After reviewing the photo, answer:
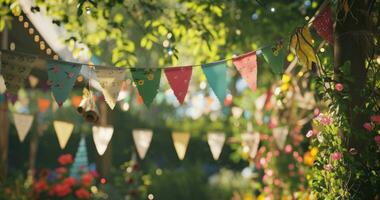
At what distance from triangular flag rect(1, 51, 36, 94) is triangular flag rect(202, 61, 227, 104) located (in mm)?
1670

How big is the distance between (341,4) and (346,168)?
1.31 m

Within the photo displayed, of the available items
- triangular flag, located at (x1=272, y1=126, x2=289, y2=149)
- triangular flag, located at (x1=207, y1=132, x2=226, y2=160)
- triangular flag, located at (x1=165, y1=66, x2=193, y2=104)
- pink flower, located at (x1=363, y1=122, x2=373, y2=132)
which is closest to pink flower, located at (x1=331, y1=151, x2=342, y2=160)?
pink flower, located at (x1=363, y1=122, x2=373, y2=132)

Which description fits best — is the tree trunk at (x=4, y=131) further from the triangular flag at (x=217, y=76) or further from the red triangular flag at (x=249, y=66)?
the red triangular flag at (x=249, y=66)

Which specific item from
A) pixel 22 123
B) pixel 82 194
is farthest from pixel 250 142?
pixel 22 123

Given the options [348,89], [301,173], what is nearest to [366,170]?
[348,89]

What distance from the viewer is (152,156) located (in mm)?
18234

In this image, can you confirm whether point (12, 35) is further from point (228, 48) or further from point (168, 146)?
point (168, 146)

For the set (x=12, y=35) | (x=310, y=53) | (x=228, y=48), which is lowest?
(x=310, y=53)

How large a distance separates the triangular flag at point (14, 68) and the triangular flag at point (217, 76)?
1.67 meters

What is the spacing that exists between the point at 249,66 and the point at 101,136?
2230 millimetres

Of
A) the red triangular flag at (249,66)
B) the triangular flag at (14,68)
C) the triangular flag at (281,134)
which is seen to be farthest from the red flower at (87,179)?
the red triangular flag at (249,66)

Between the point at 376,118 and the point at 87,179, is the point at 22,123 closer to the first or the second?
the point at 87,179

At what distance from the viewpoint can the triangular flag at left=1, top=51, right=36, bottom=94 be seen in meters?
5.60

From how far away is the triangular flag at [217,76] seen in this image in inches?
231
